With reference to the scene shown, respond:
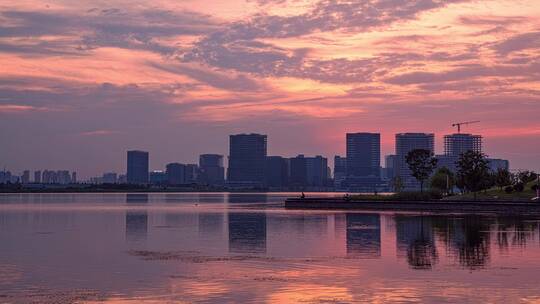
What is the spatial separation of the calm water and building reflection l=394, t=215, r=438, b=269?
0.26 ft

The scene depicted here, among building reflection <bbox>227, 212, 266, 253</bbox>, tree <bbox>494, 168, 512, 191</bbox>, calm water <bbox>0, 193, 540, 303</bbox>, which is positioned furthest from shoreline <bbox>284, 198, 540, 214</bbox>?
building reflection <bbox>227, 212, 266, 253</bbox>

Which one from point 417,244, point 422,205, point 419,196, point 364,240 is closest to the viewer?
point 417,244

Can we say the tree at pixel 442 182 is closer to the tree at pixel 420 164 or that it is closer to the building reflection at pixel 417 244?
the tree at pixel 420 164

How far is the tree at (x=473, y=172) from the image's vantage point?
137250mm

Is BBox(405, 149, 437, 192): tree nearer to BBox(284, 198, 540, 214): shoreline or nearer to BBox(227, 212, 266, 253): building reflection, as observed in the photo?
BBox(284, 198, 540, 214): shoreline

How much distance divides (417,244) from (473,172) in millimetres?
86065

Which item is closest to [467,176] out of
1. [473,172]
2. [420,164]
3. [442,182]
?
[473,172]

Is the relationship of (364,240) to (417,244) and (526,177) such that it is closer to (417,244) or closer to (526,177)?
(417,244)

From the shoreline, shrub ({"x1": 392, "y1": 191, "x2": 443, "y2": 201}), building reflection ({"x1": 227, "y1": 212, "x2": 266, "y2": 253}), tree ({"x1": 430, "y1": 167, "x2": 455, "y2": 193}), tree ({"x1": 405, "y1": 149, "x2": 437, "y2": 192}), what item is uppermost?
tree ({"x1": 405, "y1": 149, "x2": 437, "y2": 192})

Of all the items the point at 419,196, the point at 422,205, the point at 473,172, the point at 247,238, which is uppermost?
the point at 473,172

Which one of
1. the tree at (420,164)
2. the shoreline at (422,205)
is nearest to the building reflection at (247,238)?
the shoreline at (422,205)

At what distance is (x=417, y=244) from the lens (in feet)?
184

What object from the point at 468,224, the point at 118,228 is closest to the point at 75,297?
the point at 118,228

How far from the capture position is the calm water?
31.3 meters
